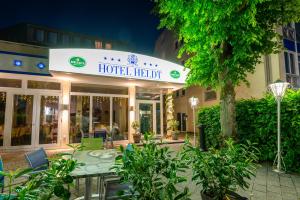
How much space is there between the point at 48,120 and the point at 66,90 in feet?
5.32

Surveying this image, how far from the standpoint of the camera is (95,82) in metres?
9.37

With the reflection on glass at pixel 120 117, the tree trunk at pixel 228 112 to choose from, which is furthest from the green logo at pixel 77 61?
the tree trunk at pixel 228 112

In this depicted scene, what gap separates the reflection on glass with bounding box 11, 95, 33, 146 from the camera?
7965 mm

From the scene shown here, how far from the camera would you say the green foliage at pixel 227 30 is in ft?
13.5

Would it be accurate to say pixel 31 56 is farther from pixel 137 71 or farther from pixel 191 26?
pixel 191 26

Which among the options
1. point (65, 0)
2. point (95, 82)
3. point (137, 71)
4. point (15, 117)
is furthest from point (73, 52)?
point (65, 0)

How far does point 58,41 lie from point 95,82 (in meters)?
9.19

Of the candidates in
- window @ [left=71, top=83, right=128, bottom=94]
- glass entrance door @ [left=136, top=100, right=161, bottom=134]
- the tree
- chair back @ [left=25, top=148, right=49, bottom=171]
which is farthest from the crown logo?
chair back @ [left=25, top=148, right=49, bottom=171]

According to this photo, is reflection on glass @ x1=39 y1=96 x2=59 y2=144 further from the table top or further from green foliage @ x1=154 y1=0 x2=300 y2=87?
green foliage @ x1=154 y1=0 x2=300 y2=87

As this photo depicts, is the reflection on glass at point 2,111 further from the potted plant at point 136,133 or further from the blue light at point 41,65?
the potted plant at point 136,133

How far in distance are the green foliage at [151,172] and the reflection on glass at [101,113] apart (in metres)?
8.10

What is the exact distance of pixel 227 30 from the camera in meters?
4.45

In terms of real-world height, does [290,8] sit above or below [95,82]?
above

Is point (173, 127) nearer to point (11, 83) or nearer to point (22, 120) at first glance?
point (22, 120)
